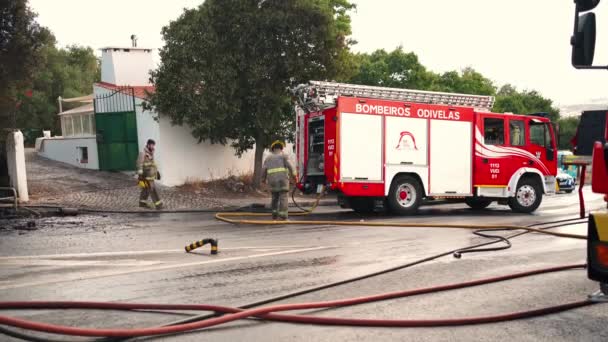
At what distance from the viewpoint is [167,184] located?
1939 cm

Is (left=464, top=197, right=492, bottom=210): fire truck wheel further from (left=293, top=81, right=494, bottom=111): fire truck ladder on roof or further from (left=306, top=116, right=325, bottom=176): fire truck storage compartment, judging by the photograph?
(left=306, top=116, right=325, bottom=176): fire truck storage compartment

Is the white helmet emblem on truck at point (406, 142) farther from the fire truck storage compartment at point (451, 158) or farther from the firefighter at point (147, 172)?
the firefighter at point (147, 172)

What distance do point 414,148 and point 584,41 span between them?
9.75 meters

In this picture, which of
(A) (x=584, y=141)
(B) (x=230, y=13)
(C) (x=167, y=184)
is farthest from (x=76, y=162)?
(A) (x=584, y=141)

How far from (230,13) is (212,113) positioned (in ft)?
11.0

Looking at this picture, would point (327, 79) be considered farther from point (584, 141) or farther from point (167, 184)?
point (584, 141)

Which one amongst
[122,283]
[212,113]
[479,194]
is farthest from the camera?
[212,113]

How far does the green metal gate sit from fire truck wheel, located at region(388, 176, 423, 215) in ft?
35.6

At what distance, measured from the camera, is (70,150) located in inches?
926

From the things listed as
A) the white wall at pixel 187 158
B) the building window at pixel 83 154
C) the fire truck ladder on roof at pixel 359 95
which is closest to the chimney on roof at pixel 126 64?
the building window at pixel 83 154

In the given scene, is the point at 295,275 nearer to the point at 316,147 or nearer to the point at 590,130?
the point at 590,130

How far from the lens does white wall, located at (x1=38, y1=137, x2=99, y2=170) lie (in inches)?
867

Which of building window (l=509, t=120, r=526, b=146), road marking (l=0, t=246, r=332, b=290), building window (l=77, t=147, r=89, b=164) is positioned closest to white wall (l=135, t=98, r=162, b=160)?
building window (l=77, t=147, r=89, b=164)

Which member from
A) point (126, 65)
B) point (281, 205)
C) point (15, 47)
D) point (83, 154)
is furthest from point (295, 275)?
point (126, 65)
